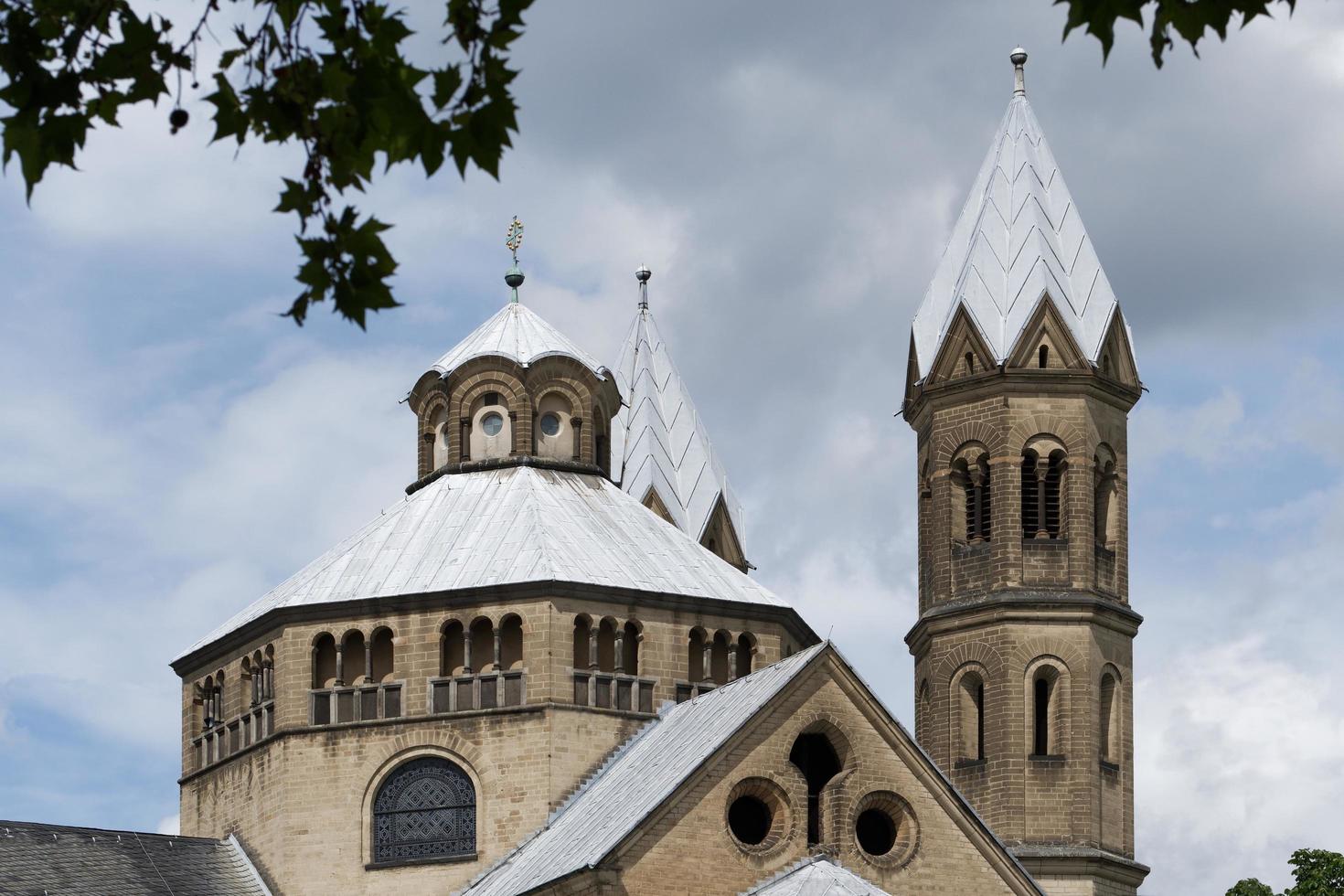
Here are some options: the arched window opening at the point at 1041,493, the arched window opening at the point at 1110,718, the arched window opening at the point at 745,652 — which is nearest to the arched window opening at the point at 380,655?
the arched window opening at the point at 745,652

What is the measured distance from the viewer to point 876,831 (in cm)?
4309

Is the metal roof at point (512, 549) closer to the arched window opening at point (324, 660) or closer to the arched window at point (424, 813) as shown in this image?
the arched window opening at point (324, 660)

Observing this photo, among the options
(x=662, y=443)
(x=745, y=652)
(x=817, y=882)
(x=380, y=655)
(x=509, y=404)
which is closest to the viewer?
(x=817, y=882)

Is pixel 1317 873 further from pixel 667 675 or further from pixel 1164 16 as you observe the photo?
Answer: pixel 1164 16

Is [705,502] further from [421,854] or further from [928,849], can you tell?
[928,849]

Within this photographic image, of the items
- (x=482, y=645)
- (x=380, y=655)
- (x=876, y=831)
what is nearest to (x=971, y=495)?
(x=482, y=645)

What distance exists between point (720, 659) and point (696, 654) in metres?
0.44

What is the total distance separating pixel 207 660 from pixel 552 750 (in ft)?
28.7

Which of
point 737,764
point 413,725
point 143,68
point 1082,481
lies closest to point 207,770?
point 413,725

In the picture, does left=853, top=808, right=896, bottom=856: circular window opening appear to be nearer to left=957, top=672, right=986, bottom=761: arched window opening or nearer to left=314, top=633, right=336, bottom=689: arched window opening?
left=314, top=633, right=336, bottom=689: arched window opening

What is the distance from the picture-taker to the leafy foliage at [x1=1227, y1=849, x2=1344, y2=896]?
61844mm

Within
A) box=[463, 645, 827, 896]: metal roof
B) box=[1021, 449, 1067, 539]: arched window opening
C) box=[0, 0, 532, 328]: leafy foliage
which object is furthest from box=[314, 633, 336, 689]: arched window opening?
box=[0, 0, 532, 328]: leafy foliage

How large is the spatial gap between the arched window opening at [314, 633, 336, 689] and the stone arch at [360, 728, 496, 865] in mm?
1934

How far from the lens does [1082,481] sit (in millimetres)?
58750
